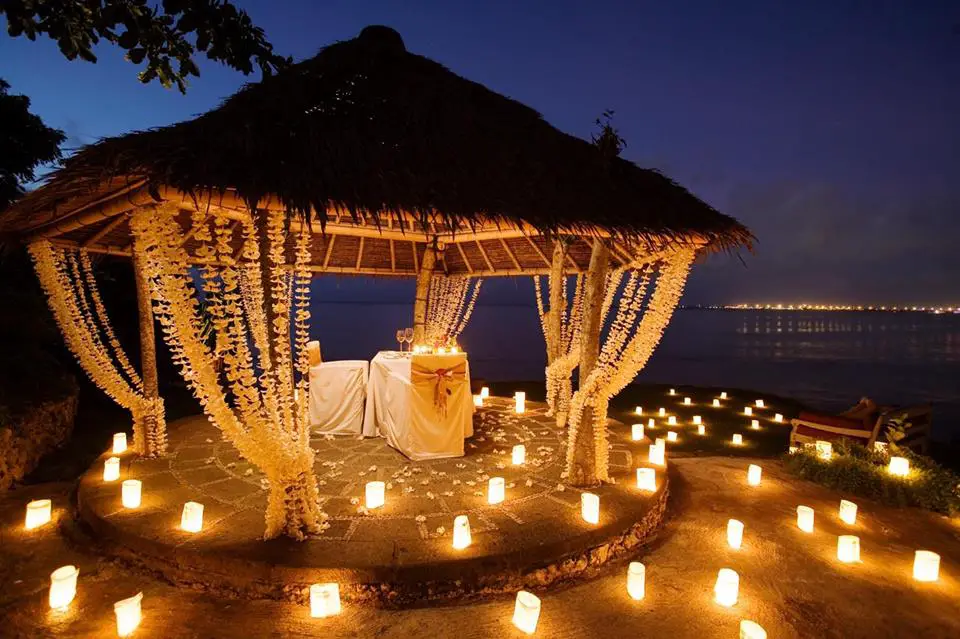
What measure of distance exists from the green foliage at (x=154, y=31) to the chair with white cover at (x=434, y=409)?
287 centimetres

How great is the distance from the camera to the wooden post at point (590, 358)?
396cm

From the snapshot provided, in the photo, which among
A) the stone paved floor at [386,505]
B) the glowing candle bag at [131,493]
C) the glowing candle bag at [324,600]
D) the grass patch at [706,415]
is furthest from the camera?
the grass patch at [706,415]

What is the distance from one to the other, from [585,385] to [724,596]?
5.58 ft

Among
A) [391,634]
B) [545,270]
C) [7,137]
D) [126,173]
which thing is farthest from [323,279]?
[391,634]

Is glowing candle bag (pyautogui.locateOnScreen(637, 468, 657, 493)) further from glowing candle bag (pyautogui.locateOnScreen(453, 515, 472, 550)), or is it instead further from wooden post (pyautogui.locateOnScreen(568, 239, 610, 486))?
glowing candle bag (pyautogui.locateOnScreen(453, 515, 472, 550))

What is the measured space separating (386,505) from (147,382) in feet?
9.43

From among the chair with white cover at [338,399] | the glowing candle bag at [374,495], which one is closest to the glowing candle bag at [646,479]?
the glowing candle bag at [374,495]

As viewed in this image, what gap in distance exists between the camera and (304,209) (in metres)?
2.63

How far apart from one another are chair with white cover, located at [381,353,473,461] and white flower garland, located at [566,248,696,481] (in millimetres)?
1210

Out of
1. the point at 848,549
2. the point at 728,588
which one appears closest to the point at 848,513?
the point at 848,549

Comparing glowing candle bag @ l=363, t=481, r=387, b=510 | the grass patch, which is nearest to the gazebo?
glowing candle bag @ l=363, t=481, r=387, b=510

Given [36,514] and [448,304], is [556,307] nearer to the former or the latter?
[448,304]

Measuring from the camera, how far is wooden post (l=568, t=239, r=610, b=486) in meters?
3.96

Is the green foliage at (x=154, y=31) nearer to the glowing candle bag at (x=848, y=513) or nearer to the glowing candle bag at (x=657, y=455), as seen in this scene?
→ the glowing candle bag at (x=657, y=455)
